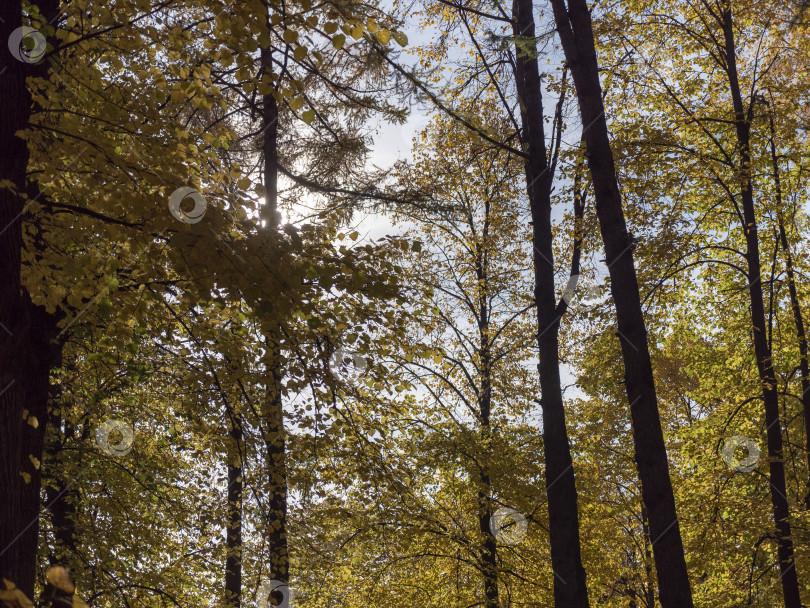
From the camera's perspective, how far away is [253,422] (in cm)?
674

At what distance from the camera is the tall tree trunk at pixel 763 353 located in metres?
10.3

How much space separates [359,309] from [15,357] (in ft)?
7.75

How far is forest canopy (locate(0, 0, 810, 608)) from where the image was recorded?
445 centimetres

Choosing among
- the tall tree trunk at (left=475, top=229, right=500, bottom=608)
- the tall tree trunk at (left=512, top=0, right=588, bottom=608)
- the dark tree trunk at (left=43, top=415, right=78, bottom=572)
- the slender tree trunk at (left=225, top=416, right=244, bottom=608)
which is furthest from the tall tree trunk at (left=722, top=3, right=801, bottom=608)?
the dark tree trunk at (left=43, top=415, right=78, bottom=572)

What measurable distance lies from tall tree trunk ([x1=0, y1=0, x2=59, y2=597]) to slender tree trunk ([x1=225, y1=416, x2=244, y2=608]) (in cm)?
185

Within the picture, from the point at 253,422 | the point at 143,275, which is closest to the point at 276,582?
the point at 253,422

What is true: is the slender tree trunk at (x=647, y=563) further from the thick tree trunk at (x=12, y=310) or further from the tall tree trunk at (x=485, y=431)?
the thick tree trunk at (x=12, y=310)

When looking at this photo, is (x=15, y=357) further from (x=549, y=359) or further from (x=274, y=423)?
(x=549, y=359)

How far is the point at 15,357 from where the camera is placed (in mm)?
4379

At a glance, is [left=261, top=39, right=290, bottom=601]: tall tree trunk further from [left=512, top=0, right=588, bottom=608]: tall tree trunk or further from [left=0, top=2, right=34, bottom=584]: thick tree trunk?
[left=512, top=0, right=588, bottom=608]: tall tree trunk

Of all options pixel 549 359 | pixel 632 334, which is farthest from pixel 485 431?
pixel 632 334

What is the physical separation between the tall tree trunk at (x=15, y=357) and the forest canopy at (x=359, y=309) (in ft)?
0.07

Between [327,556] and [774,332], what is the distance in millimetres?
9443

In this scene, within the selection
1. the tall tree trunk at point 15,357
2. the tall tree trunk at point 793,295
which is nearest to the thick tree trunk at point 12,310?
the tall tree trunk at point 15,357
